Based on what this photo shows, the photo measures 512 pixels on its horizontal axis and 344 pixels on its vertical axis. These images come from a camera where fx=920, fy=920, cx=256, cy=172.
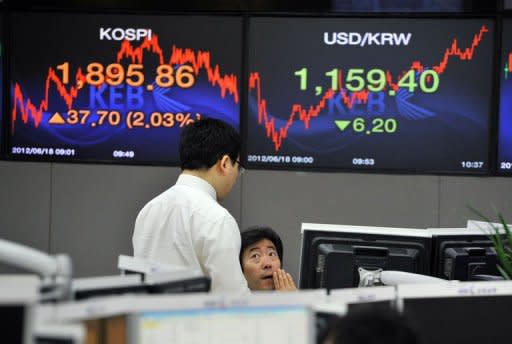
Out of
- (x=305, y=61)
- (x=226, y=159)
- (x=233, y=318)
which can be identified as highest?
(x=305, y=61)

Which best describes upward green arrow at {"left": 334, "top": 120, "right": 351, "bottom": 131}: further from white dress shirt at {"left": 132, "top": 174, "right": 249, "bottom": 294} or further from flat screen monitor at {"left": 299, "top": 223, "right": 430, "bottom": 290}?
white dress shirt at {"left": 132, "top": 174, "right": 249, "bottom": 294}

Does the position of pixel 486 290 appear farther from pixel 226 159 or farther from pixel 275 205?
pixel 275 205

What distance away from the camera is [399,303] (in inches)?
85.4

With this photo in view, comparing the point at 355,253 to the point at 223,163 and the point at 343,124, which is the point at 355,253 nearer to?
the point at 223,163

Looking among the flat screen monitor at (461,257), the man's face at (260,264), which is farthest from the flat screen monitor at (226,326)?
the man's face at (260,264)

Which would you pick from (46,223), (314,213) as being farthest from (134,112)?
(314,213)

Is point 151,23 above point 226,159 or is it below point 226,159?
above

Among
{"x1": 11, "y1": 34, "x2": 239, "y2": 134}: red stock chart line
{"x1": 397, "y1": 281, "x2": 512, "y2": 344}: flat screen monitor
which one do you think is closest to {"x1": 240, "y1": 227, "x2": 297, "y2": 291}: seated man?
{"x1": 397, "y1": 281, "x2": 512, "y2": 344}: flat screen monitor

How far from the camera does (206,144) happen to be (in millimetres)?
3146

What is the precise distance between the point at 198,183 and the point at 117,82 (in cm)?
197

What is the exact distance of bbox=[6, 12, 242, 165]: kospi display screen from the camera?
16.0 ft

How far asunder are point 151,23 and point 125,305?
10.7 feet

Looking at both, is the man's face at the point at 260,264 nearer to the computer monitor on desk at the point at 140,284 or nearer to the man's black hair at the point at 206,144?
the man's black hair at the point at 206,144

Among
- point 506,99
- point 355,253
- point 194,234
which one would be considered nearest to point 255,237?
point 355,253
